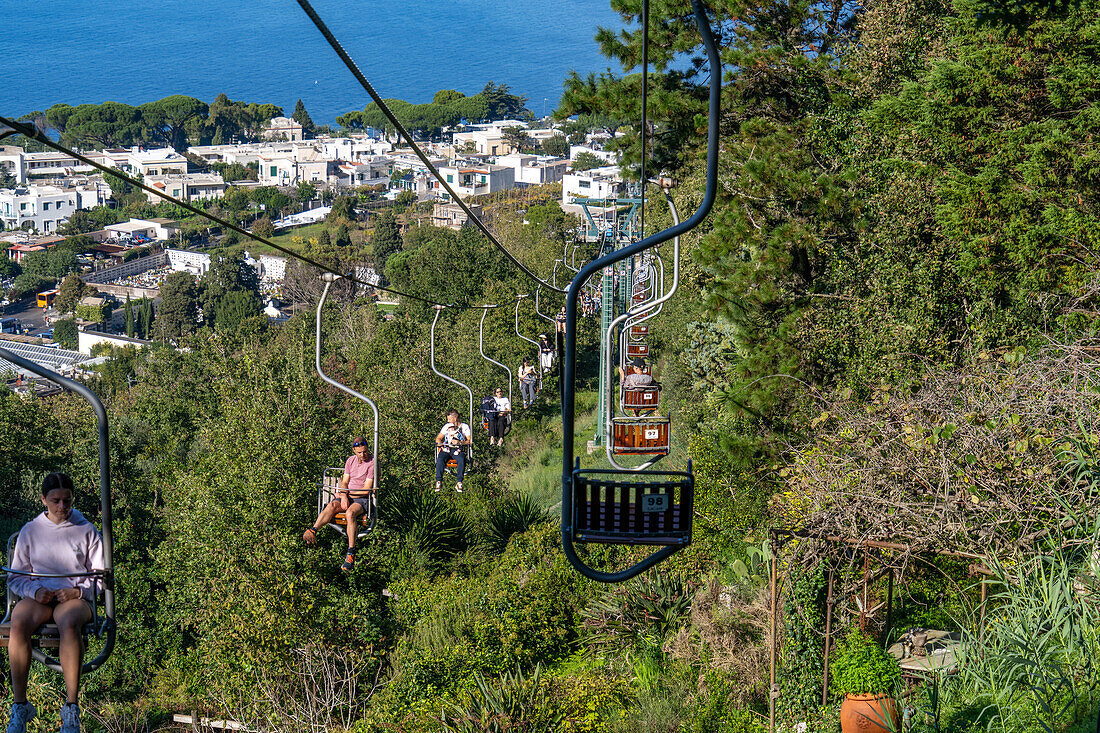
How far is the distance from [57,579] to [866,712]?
542 cm

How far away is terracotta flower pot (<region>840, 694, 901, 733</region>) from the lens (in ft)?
22.6

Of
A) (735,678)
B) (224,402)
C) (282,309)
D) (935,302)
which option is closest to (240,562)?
(224,402)

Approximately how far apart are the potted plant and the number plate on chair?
3.84 meters

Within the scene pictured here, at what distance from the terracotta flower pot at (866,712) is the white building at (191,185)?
426ft

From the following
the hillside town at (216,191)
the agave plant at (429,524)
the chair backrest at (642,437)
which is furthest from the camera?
the hillside town at (216,191)

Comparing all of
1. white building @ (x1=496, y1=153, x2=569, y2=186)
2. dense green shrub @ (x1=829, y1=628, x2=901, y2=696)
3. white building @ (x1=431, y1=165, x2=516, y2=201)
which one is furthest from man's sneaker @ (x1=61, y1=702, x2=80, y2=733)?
white building @ (x1=496, y1=153, x2=569, y2=186)

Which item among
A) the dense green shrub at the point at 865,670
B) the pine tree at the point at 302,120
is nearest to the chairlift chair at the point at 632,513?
the dense green shrub at the point at 865,670

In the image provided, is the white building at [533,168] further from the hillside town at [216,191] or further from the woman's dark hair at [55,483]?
the woman's dark hair at [55,483]

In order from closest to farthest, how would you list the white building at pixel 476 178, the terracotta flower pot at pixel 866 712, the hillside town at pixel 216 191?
1. the terracotta flower pot at pixel 866 712
2. the hillside town at pixel 216 191
3. the white building at pixel 476 178

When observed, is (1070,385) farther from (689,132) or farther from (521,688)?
(689,132)

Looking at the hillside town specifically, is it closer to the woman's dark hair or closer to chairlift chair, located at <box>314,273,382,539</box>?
chairlift chair, located at <box>314,273,382,539</box>

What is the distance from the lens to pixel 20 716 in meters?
4.27

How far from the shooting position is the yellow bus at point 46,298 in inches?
3939

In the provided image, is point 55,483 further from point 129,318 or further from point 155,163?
point 155,163
